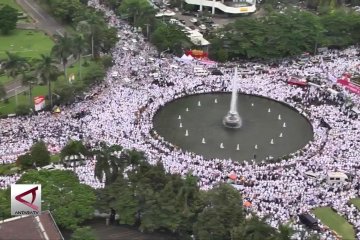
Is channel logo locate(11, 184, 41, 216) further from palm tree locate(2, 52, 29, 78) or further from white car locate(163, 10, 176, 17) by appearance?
white car locate(163, 10, 176, 17)

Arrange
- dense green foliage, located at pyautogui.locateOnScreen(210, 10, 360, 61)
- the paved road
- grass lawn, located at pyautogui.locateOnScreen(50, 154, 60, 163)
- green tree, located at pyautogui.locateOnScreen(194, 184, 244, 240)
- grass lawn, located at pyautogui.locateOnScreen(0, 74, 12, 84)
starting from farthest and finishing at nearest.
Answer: the paved road, dense green foliage, located at pyautogui.locateOnScreen(210, 10, 360, 61), grass lawn, located at pyautogui.locateOnScreen(0, 74, 12, 84), grass lawn, located at pyautogui.locateOnScreen(50, 154, 60, 163), green tree, located at pyautogui.locateOnScreen(194, 184, 244, 240)

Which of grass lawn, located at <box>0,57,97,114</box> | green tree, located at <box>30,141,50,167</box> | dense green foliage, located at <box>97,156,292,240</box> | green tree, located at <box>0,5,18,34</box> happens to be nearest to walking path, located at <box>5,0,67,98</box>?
green tree, located at <box>0,5,18,34</box>

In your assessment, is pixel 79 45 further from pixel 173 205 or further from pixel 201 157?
pixel 173 205

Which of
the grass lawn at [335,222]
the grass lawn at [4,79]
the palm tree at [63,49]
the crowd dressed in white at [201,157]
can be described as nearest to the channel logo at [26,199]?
the crowd dressed in white at [201,157]

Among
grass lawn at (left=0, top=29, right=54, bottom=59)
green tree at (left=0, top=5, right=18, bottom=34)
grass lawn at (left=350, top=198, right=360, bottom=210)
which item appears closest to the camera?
grass lawn at (left=350, top=198, right=360, bottom=210)

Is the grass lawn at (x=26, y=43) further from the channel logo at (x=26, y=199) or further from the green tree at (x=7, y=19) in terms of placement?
the channel logo at (x=26, y=199)

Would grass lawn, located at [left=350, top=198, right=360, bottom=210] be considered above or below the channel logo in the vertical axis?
below

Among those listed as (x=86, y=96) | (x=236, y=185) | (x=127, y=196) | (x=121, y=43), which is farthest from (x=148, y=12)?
(x=127, y=196)
